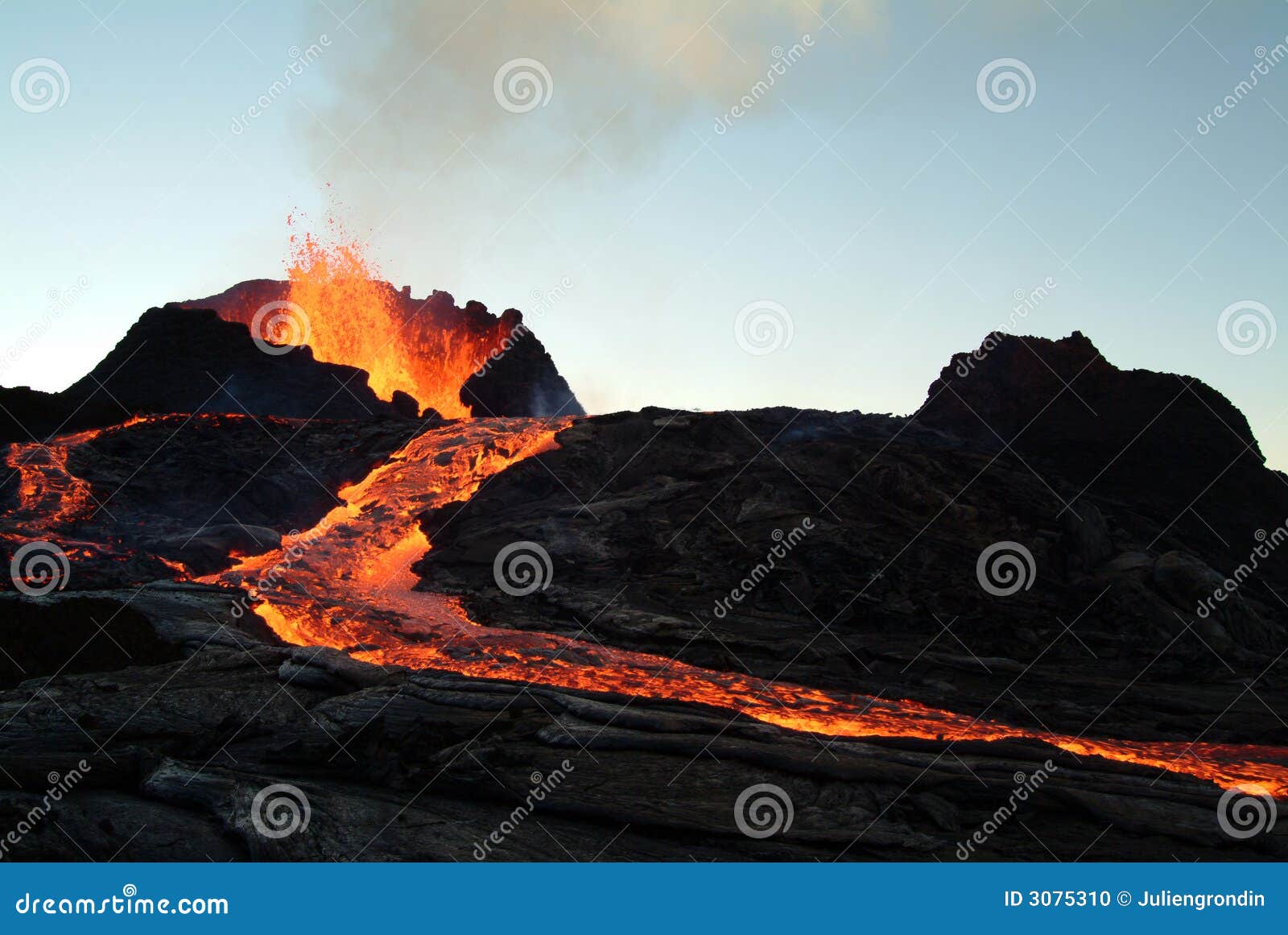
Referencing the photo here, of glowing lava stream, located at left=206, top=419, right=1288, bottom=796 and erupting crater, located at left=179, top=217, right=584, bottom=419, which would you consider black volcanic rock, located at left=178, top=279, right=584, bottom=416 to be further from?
glowing lava stream, located at left=206, top=419, right=1288, bottom=796

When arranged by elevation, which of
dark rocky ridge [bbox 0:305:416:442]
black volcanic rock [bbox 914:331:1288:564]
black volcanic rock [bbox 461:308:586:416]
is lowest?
dark rocky ridge [bbox 0:305:416:442]

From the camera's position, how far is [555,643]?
28406 mm

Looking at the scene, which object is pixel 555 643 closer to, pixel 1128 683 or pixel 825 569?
pixel 825 569

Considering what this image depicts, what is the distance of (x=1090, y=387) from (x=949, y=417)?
816cm

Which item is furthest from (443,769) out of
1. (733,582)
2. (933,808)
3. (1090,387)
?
(1090,387)

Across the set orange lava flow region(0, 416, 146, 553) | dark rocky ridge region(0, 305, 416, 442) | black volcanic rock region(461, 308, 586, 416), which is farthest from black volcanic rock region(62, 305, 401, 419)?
orange lava flow region(0, 416, 146, 553)

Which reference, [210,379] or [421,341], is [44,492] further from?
[421,341]

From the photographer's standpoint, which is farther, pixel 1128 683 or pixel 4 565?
pixel 4 565

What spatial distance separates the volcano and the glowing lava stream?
0.68ft

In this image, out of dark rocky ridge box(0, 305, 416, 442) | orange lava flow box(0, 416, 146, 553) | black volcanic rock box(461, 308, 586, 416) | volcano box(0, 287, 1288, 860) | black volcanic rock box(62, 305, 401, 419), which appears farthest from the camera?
black volcanic rock box(461, 308, 586, 416)

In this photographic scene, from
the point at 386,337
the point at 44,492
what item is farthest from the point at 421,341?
the point at 44,492

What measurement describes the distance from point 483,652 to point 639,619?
19.5 feet

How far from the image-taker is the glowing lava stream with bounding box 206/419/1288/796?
22297 millimetres

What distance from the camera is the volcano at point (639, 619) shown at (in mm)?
15828
